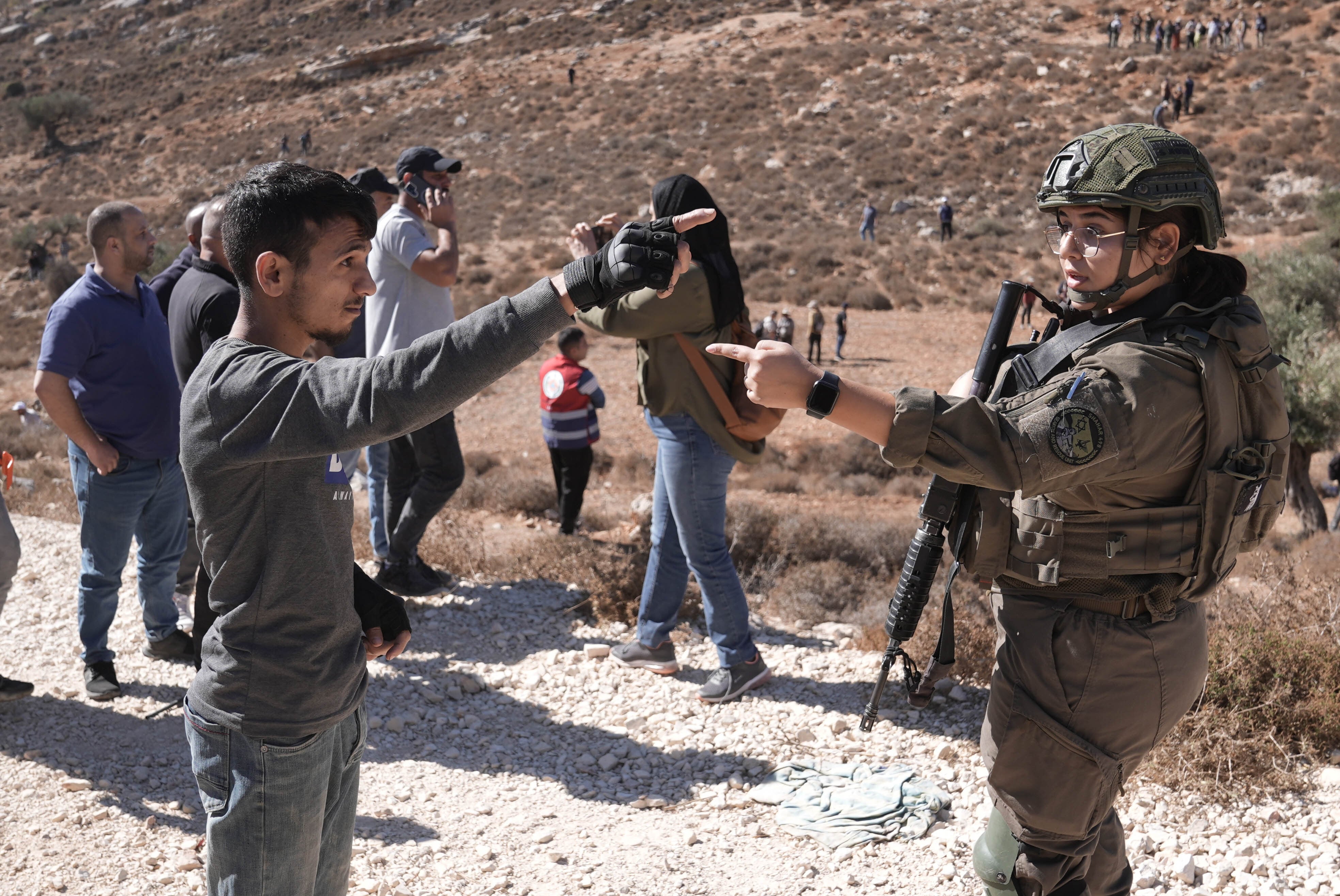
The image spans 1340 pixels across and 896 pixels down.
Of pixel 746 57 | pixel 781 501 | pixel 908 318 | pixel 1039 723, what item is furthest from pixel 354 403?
pixel 746 57

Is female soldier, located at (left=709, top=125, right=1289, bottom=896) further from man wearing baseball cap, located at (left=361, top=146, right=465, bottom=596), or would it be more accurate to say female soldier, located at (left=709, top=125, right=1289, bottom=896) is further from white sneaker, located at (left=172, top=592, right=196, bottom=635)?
white sneaker, located at (left=172, top=592, right=196, bottom=635)

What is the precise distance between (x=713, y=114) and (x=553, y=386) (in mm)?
37546

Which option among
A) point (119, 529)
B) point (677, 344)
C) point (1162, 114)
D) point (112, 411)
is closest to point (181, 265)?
point (112, 411)

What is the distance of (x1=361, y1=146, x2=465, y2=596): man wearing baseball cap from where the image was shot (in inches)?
200

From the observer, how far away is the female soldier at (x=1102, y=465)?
1952 mm

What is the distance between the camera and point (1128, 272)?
7.20 feet

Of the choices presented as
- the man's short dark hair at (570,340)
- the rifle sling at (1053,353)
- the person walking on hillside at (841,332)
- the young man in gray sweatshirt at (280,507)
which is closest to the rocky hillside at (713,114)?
the person walking on hillside at (841,332)

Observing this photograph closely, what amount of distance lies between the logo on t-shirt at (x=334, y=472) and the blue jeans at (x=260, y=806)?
49 centimetres

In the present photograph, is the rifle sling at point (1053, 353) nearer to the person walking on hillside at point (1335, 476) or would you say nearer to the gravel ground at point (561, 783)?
the gravel ground at point (561, 783)

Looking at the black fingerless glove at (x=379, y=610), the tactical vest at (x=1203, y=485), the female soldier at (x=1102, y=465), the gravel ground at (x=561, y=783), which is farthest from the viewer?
the gravel ground at (x=561, y=783)

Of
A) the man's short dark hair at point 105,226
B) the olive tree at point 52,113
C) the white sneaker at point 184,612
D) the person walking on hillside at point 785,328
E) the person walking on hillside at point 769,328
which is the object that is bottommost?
the person walking on hillside at point 785,328

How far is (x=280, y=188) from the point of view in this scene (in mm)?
1847

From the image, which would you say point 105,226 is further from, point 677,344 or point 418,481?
point 677,344

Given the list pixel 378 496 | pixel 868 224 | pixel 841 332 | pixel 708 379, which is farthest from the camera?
pixel 868 224
